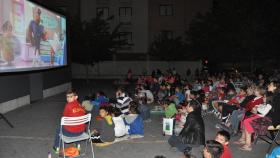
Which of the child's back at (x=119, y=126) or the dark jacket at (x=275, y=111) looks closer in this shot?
the dark jacket at (x=275, y=111)

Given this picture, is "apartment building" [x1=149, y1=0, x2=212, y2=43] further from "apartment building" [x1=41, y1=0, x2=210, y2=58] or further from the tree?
the tree

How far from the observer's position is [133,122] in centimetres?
924

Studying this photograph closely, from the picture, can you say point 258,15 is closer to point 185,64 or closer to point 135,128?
point 185,64

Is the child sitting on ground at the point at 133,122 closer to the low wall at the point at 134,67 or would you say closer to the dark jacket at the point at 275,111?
the dark jacket at the point at 275,111

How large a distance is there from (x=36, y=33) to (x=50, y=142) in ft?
15.3

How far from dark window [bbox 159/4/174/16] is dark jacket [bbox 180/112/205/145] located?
3163cm

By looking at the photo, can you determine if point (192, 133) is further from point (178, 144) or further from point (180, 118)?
point (180, 118)

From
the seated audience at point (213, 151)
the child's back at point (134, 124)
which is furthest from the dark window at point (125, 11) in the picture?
the seated audience at point (213, 151)

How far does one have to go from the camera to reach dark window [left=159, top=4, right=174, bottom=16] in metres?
38.2

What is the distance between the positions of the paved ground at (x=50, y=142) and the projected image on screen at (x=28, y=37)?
175 centimetres

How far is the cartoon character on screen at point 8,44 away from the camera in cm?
954

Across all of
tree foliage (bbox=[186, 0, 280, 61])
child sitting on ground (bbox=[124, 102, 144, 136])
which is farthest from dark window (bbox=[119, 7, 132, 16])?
child sitting on ground (bbox=[124, 102, 144, 136])

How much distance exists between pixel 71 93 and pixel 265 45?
24.1 m

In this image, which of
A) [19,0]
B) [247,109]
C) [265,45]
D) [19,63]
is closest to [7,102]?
[19,63]
